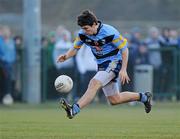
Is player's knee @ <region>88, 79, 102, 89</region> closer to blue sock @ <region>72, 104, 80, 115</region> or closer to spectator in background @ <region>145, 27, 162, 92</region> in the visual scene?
blue sock @ <region>72, 104, 80, 115</region>

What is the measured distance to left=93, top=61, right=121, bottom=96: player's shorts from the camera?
13.2m

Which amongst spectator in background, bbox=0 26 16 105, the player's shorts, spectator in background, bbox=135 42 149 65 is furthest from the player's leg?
spectator in background, bbox=135 42 149 65

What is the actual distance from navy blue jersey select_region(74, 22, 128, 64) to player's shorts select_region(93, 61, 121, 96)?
0.09 meters

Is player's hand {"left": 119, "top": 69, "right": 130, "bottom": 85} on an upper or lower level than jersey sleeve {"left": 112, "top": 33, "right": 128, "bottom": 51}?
lower

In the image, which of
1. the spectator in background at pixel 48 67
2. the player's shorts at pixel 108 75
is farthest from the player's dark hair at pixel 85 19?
the spectator in background at pixel 48 67

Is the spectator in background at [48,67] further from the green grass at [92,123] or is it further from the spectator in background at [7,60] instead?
the green grass at [92,123]

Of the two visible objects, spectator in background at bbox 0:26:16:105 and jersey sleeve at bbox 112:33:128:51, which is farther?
spectator in background at bbox 0:26:16:105

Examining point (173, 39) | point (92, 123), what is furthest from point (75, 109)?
point (173, 39)

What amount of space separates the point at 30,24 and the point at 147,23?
12988 mm

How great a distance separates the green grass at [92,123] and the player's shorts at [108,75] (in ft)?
2.30

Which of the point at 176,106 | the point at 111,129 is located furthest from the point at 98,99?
the point at 111,129

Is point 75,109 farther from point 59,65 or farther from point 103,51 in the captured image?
point 59,65

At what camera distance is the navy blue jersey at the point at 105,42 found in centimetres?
1322

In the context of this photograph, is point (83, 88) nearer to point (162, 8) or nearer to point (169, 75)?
point (169, 75)
